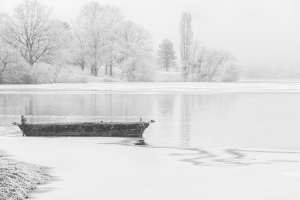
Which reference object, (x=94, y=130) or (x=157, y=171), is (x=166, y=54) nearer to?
(x=94, y=130)

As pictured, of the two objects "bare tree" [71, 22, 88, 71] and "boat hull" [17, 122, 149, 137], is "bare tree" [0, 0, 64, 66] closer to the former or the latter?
"bare tree" [71, 22, 88, 71]

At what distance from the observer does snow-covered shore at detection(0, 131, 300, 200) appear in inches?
437

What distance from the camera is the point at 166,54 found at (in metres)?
166

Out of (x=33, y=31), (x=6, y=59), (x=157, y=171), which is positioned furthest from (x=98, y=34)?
(x=157, y=171)

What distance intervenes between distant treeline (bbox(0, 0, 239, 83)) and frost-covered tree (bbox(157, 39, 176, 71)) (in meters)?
46.2

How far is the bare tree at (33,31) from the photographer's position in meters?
88.2

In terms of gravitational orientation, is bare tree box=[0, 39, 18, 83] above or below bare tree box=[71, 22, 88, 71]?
below

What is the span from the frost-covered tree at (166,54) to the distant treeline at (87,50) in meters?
46.2

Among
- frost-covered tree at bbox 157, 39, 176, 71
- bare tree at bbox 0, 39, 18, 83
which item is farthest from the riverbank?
frost-covered tree at bbox 157, 39, 176, 71

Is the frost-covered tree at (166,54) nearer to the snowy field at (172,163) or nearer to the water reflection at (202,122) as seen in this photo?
the water reflection at (202,122)

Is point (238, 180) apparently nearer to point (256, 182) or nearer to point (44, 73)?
point (256, 182)

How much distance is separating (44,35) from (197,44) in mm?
36083

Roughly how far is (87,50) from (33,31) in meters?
17.4

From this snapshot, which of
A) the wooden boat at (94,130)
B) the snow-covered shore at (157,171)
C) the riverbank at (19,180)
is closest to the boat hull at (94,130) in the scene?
the wooden boat at (94,130)
